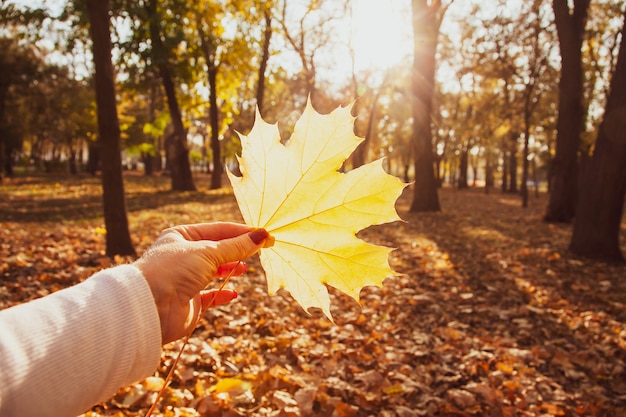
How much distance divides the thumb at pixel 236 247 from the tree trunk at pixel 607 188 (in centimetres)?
678

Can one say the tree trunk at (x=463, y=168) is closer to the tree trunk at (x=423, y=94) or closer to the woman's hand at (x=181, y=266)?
Answer: the tree trunk at (x=423, y=94)

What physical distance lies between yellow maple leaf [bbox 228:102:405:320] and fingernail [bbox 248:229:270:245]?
0.16 ft

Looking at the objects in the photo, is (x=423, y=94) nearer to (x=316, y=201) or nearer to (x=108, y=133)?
(x=108, y=133)

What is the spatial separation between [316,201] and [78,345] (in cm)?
77

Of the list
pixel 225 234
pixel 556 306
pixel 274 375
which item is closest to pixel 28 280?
pixel 274 375

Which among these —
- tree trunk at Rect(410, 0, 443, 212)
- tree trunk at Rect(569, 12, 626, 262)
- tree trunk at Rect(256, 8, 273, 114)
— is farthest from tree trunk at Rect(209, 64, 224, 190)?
tree trunk at Rect(569, 12, 626, 262)

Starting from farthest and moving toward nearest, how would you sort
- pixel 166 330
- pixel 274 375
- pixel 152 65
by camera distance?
pixel 152 65, pixel 274 375, pixel 166 330

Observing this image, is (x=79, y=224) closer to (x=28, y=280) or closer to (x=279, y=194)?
(x=28, y=280)

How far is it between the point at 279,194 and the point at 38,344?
0.76 metres

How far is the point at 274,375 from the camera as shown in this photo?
9.97 ft

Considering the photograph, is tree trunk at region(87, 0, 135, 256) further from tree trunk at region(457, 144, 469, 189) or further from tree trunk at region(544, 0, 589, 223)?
tree trunk at region(457, 144, 469, 189)

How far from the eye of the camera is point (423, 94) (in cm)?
1259

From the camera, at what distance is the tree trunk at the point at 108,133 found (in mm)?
5359

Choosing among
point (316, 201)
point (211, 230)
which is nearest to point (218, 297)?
point (211, 230)
